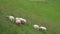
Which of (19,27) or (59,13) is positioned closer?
(19,27)

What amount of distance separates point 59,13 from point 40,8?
538mm

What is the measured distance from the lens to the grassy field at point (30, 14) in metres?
3.92

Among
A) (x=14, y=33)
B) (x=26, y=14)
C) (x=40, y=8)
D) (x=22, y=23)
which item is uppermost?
(x=40, y=8)

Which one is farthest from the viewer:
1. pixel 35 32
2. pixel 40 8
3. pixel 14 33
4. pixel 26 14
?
pixel 40 8

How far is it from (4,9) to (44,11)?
1123 mm

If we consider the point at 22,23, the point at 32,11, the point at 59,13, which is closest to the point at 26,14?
the point at 32,11

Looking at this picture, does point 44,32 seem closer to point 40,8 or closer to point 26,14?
point 26,14

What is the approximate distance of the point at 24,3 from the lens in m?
5.65

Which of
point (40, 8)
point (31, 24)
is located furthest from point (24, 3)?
point (31, 24)

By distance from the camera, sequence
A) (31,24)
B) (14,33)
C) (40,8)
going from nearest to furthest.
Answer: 1. (14,33)
2. (31,24)
3. (40,8)

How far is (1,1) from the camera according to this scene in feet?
17.7

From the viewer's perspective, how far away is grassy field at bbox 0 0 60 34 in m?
3.92

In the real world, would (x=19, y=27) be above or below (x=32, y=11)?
below

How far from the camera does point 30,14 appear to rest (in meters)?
4.89
